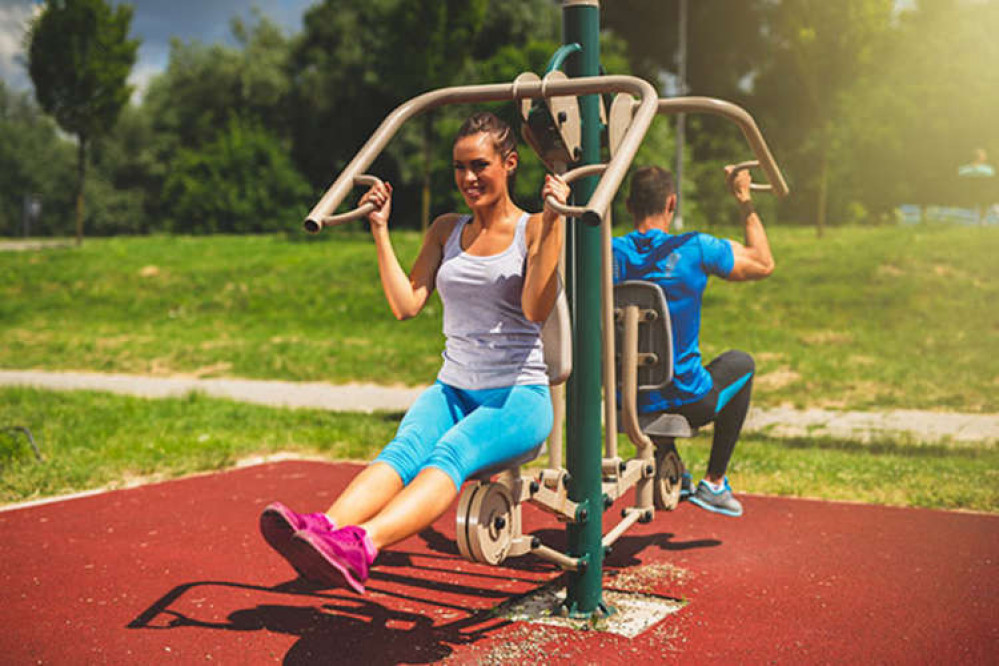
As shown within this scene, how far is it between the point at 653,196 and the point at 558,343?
120cm

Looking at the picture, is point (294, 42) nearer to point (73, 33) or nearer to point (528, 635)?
point (73, 33)

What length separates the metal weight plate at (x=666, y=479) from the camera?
14.0 feet

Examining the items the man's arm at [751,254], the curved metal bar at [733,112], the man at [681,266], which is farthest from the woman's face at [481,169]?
the man's arm at [751,254]

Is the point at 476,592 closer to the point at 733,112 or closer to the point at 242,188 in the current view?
the point at 733,112

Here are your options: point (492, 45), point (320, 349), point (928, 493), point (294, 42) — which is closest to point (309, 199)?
point (294, 42)

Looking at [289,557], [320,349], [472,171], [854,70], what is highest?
[854,70]

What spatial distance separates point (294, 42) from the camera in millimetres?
41062

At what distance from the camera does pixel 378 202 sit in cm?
306

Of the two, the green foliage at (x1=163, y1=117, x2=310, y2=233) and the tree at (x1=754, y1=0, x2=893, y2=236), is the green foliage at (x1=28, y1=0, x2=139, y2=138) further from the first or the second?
the green foliage at (x1=163, y1=117, x2=310, y2=233)

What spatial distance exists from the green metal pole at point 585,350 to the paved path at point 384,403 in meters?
4.43

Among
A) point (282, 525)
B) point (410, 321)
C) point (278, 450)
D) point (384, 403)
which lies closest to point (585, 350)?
point (282, 525)

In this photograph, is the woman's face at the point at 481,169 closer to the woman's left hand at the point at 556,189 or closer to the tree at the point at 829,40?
the woman's left hand at the point at 556,189

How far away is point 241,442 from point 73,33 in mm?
15519

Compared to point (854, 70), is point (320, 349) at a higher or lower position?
lower
